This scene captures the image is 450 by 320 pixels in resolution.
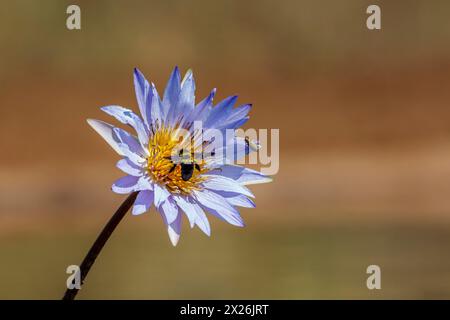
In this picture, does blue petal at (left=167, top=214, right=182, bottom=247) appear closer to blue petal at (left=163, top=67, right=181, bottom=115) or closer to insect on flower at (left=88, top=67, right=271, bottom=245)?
insect on flower at (left=88, top=67, right=271, bottom=245)

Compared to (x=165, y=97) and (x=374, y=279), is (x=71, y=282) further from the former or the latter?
(x=374, y=279)

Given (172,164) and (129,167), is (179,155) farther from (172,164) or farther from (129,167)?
(129,167)

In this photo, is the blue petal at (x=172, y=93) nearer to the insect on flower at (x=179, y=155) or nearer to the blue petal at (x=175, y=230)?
the insect on flower at (x=179, y=155)

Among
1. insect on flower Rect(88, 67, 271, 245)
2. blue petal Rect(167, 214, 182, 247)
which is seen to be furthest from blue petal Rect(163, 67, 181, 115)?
blue petal Rect(167, 214, 182, 247)

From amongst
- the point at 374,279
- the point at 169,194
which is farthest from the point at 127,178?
the point at 374,279

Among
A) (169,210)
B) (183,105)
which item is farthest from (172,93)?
(169,210)

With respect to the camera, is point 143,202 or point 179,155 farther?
point 179,155

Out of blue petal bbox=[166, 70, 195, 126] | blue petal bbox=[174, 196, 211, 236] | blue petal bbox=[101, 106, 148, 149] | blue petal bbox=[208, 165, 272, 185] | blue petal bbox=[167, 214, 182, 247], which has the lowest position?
blue petal bbox=[167, 214, 182, 247]

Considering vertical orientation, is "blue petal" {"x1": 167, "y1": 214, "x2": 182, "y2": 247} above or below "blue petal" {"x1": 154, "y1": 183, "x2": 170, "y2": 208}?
below
